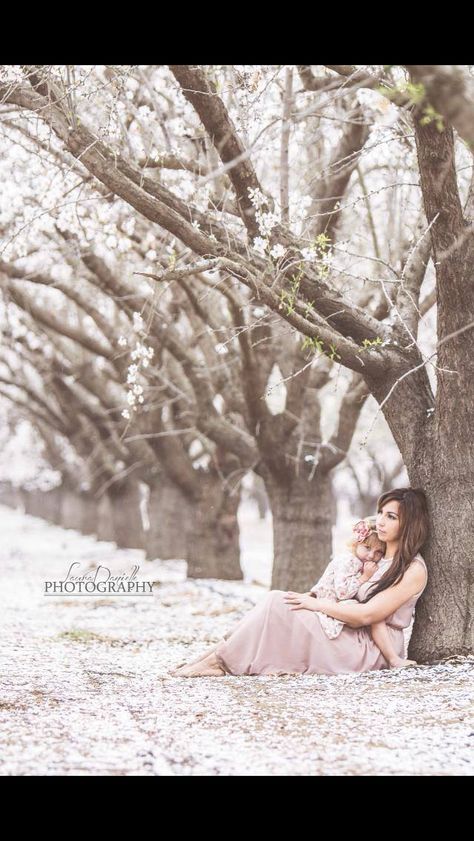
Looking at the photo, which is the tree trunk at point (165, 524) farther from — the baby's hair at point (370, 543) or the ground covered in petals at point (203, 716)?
the baby's hair at point (370, 543)

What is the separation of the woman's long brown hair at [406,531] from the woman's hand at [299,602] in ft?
1.22

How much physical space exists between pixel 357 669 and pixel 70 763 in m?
2.68

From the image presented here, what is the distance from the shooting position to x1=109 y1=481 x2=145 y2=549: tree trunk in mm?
20375

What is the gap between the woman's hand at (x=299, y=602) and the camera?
6301 millimetres

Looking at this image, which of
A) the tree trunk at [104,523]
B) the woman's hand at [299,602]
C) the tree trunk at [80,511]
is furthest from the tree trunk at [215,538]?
the tree trunk at [80,511]

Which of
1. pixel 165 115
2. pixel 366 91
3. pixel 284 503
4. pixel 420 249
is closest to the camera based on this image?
pixel 420 249

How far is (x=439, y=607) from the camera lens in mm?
6434

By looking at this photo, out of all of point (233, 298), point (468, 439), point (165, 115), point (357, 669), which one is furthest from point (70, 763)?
point (165, 115)

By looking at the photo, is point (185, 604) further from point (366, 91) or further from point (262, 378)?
point (366, 91)

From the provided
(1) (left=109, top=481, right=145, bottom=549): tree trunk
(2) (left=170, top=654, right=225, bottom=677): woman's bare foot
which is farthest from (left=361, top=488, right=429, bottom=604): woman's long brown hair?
(1) (left=109, top=481, right=145, bottom=549): tree trunk

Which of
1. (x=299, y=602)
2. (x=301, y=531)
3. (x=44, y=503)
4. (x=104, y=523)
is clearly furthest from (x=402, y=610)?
(x=44, y=503)

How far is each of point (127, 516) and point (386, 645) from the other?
1477cm

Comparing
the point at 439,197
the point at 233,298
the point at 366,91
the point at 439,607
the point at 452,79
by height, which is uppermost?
the point at 366,91

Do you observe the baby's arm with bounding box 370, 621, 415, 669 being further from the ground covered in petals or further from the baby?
the ground covered in petals
